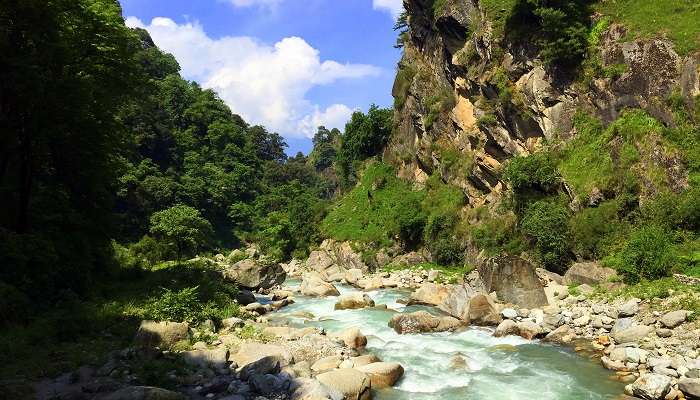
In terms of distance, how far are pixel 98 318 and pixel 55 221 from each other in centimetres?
694

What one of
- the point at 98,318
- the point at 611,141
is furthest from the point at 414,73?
the point at 98,318

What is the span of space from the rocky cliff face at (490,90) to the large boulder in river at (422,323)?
14.7m

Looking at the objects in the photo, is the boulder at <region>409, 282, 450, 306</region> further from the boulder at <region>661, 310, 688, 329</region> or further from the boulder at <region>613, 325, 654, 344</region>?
the boulder at <region>661, 310, 688, 329</region>

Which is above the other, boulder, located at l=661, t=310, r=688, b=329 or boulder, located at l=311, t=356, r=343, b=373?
boulder, located at l=661, t=310, r=688, b=329

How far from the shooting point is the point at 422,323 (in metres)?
20.1

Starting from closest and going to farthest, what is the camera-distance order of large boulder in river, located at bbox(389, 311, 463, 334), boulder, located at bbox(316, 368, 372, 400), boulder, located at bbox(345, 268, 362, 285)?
boulder, located at bbox(316, 368, 372, 400) < large boulder in river, located at bbox(389, 311, 463, 334) < boulder, located at bbox(345, 268, 362, 285)

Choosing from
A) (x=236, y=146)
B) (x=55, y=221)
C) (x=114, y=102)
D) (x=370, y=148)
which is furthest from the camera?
(x=236, y=146)

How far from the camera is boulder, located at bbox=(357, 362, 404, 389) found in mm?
13681

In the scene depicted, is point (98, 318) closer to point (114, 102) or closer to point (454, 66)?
point (114, 102)

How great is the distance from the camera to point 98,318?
16328 millimetres

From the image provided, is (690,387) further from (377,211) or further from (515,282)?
(377,211)

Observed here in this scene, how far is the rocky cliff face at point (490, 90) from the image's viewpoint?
27891 millimetres

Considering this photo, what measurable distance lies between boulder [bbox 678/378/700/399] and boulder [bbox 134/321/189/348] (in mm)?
14264

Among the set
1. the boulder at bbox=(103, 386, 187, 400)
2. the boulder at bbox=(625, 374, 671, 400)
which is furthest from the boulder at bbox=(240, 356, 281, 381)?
the boulder at bbox=(625, 374, 671, 400)
